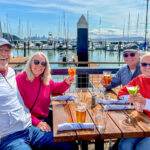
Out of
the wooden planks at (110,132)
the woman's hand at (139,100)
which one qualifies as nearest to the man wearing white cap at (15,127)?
the wooden planks at (110,132)

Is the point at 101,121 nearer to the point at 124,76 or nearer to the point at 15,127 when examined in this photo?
the point at 15,127

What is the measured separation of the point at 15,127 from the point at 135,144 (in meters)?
1.32

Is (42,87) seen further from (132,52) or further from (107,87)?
(132,52)

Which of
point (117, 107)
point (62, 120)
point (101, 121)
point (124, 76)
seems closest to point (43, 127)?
point (62, 120)

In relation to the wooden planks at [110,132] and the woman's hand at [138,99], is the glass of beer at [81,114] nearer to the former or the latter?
the wooden planks at [110,132]

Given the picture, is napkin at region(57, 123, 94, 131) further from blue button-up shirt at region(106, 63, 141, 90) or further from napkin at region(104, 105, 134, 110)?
blue button-up shirt at region(106, 63, 141, 90)

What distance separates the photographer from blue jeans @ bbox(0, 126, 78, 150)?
6.25 feet

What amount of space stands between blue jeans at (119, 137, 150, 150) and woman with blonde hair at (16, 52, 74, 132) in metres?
0.98

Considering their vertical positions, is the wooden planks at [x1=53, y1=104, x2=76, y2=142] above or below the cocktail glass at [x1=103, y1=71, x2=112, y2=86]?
below

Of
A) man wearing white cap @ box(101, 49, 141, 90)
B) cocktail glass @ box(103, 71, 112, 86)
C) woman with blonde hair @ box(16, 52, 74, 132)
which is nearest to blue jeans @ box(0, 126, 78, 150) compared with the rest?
woman with blonde hair @ box(16, 52, 74, 132)

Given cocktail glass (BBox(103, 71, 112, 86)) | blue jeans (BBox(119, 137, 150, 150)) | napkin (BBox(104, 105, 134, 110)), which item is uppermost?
cocktail glass (BBox(103, 71, 112, 86))

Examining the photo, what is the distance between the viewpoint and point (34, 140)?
2.05 metres

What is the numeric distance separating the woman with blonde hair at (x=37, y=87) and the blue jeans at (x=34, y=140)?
216 millimetres

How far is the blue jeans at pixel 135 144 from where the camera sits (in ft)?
6.31
